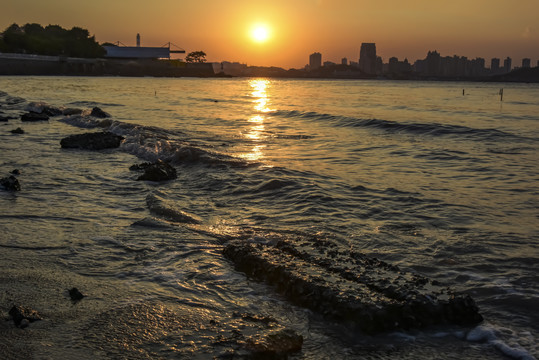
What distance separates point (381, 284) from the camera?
183 inches

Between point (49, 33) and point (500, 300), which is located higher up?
point (49, 33)

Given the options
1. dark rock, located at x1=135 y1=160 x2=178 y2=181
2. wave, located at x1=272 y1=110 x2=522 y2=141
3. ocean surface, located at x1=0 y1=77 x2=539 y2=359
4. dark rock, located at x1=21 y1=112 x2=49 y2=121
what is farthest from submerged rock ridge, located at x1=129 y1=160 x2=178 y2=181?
wave, located at x1=272 y1=110 x2=522 y2=141

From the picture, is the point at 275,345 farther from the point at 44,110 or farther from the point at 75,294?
the point at 44,110

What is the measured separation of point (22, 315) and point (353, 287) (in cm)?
283

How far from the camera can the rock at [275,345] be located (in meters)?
3.52

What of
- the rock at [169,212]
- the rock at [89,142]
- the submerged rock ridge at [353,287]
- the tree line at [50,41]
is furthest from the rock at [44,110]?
the tree line at [50,41]

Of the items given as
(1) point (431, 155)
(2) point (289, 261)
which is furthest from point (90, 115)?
(2) point (289, 261)

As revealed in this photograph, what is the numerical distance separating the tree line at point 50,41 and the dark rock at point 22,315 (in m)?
153

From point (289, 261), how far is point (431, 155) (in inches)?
424

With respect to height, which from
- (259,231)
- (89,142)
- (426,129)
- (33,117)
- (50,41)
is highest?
(50,41)

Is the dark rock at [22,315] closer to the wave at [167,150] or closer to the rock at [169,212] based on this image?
the rock at [169,212]

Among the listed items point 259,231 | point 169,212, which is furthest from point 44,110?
point 259,231

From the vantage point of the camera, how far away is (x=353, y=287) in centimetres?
457

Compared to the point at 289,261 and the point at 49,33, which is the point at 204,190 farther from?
the point at 49,33
